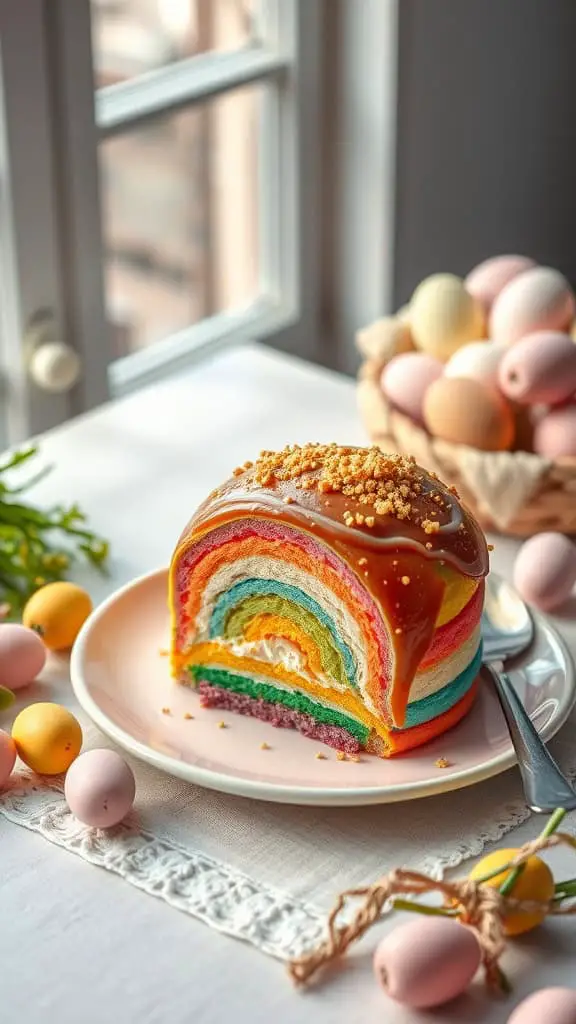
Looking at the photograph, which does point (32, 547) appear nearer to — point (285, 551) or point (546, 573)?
point (285, 551)

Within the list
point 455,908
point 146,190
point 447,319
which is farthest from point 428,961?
point 146,190

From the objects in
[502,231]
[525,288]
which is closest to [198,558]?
[525,288]

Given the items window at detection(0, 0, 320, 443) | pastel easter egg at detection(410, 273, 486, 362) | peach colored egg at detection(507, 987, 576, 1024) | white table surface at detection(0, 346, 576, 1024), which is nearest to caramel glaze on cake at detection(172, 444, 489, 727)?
Answer: white table surface at detection(0, 346, 576, 1024)

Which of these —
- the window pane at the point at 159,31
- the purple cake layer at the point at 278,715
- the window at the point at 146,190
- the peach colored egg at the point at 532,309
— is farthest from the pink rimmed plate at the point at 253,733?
the window pane at the point at 159,31

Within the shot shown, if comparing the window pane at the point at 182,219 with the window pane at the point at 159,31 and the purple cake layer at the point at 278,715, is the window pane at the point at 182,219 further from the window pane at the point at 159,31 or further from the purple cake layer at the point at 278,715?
the purple cake layer at the point at 278,715

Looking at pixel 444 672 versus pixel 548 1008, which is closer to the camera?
pixel 548 1008

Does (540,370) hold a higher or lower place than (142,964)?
higher

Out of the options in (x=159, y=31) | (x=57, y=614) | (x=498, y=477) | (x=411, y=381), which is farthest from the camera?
(x=159, y=31)
